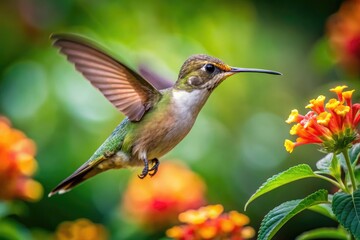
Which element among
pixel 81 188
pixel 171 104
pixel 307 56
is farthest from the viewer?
pixel 307 56

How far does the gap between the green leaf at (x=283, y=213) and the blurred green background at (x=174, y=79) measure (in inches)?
65.1

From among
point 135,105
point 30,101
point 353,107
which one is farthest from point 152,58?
point 353,107

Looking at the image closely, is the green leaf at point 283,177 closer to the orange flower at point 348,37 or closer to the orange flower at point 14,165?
the orange flower at point 14,165

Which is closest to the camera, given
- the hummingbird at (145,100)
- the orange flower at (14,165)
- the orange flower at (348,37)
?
the hummingbird at (145,100)

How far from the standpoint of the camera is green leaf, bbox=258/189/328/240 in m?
1.63

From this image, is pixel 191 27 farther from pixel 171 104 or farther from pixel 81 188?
pixel 171 104

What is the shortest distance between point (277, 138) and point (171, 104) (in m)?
2.98

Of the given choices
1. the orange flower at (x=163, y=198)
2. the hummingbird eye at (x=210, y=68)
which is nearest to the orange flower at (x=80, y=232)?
the orange flower at (x=163, y=198)

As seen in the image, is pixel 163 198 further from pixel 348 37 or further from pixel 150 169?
pixel 348 37

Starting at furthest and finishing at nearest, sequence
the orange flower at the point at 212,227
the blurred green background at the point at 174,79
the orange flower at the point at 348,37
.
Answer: the blurred green background at the point at 174,79 < the orange flower at the point at 348,37 < the orange flower at the point at 212,227

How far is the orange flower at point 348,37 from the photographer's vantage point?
3490mm

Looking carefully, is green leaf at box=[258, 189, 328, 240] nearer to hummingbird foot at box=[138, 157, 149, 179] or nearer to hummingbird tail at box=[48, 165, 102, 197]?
hummingbird foot at box=[138, 157, 149, 179]

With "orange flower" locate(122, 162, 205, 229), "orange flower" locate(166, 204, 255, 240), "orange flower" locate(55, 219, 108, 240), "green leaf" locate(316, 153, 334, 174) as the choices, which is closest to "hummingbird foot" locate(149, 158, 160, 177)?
"orange flower" locate(166, 204, 255, 240)

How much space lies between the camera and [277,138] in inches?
205
